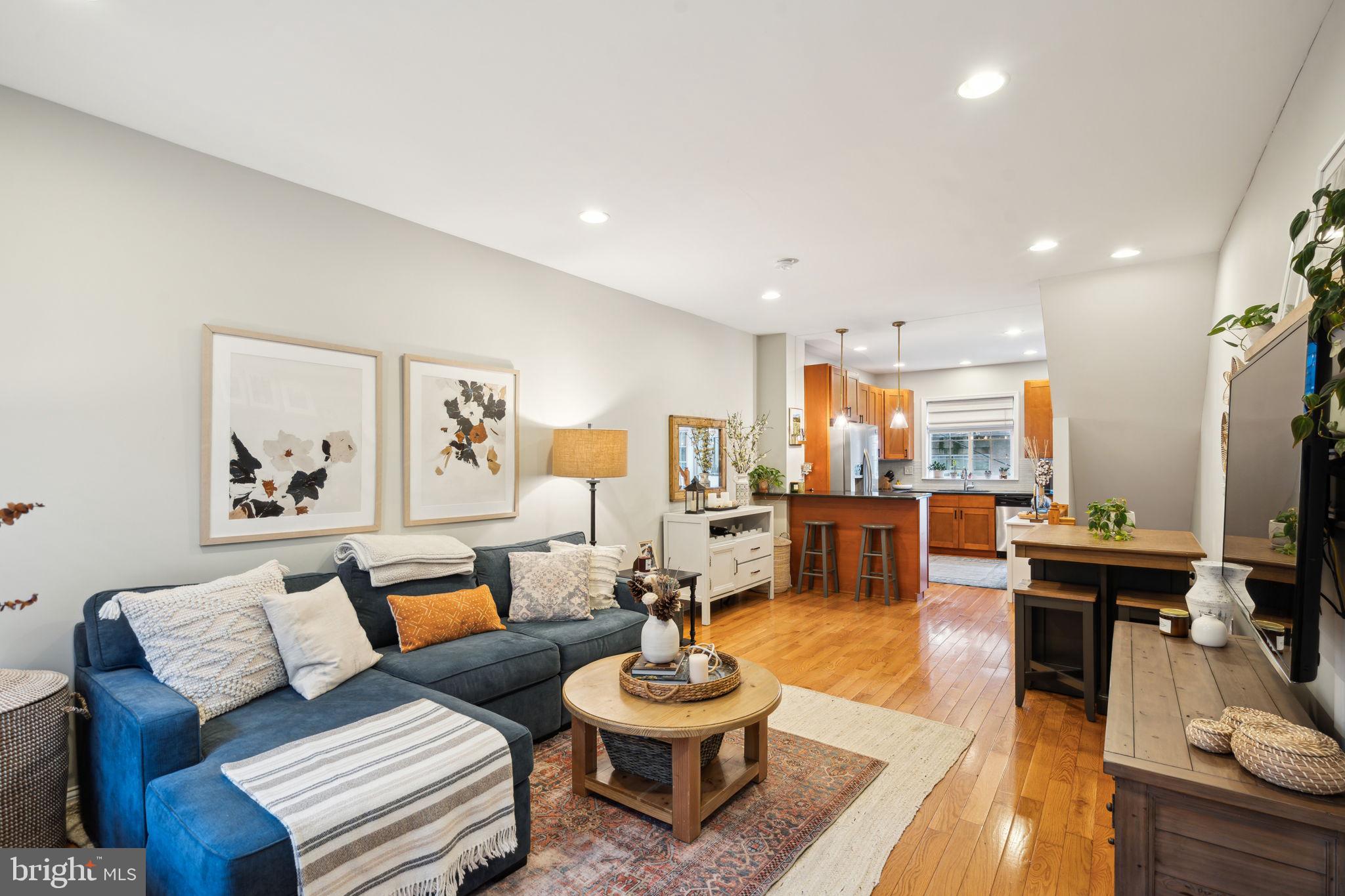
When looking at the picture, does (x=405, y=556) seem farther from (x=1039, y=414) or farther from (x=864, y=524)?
(x=1039, y=414)

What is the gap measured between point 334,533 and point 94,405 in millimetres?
1078

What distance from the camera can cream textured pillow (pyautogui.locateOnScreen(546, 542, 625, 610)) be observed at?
366 centimetres

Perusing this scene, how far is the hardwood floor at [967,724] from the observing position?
6.94 feet

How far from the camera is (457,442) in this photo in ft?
12.1

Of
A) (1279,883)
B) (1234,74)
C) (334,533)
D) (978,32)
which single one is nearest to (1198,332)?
(1234,74)

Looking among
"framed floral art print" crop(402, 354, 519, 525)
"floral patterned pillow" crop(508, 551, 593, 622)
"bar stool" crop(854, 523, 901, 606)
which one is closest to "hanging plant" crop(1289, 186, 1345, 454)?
"floral patterned pillow" crop(508, 551, 593, 622)

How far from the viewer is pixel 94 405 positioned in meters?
2.43

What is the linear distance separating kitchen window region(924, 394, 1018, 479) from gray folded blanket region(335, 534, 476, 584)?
26.4 ft

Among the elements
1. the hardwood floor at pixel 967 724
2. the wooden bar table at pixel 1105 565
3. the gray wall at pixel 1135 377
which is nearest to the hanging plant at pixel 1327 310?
the hardwood floor at pixel 967 724

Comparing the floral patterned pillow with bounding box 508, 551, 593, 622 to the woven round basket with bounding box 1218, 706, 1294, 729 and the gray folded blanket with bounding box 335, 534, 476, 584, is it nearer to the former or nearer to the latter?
the gray folded blanket with bounding box 335, 534, 476, 584

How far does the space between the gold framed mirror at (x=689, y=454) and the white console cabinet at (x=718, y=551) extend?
0.95ft

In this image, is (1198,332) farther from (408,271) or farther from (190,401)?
(190,401)

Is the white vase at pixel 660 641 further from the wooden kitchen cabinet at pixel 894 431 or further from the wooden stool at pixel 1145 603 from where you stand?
the wooden kitchen cabinet at pixel 894 431

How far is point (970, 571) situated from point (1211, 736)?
6500mm
